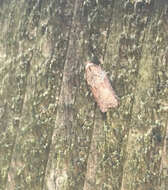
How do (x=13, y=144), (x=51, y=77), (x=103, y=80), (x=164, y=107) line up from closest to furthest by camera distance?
(x=164, y=107) → (x=103, y=80) → (x=51, y=77) → (x=13, y=144)

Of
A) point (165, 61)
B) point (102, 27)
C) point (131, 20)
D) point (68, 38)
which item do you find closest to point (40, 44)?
point (68, 38)

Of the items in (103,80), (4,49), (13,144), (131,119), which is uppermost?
(4,49)

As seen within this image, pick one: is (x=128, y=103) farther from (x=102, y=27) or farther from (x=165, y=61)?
(x=102, y=27)
